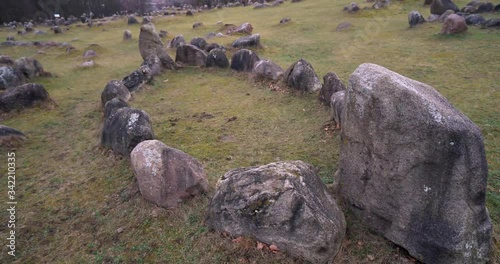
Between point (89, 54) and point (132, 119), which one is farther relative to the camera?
point (89, 54)

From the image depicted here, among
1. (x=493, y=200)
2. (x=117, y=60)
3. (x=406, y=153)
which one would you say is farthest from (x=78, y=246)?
(x=117, y=60)

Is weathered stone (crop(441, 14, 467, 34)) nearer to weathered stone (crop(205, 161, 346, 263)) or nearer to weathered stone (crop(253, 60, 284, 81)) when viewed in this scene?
weathered stone (crop(253, 60, 284, 81))

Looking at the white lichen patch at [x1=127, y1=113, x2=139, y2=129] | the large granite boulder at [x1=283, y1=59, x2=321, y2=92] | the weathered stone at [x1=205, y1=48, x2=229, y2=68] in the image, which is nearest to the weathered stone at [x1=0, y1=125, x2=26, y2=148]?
the white lichen patch at [x1=127, y1=113, x2=139, y2=129]

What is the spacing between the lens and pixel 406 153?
4855 mm

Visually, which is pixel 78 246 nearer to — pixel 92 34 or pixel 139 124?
pixel 139 124

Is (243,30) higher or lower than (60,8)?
lower

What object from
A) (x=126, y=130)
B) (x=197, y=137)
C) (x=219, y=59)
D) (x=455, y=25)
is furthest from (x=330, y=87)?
(x=455, y=25)

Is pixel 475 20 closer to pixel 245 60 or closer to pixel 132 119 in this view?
pixel 245 60

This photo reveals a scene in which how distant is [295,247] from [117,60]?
18.3 meters

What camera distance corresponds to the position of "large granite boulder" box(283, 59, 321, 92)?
11.9 meters

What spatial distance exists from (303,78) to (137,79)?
6.67 metres

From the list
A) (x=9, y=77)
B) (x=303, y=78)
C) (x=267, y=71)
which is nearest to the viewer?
(x=303, y=78)

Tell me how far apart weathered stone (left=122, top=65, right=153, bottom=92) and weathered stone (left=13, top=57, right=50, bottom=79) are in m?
5.78

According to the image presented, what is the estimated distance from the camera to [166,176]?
659cm
